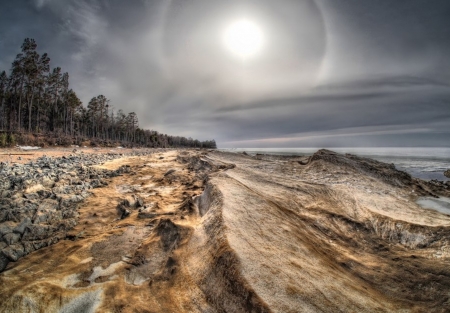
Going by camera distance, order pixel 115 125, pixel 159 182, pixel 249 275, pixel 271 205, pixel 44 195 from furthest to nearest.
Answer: pixel 115 125
pixel 159 182
pixel 44 195
pixel 271 205
pixel 249 275

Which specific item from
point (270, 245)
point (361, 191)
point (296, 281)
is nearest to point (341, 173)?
point (361, 191)

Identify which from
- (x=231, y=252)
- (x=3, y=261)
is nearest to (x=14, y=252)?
(x=3, y=261)

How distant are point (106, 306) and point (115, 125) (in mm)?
109969

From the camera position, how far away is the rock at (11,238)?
14.0 feet

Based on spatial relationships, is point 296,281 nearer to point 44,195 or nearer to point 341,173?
point 341,173

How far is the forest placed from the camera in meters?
38.1

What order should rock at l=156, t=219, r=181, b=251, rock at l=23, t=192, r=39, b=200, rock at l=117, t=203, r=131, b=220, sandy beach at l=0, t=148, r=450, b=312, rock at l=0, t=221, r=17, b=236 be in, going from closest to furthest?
sandy beach at l=0, t=148, r=450, b=312 < rock at l=156, t=219, r=181, b=251 < rock at l=0, t=221, r=17, b=236 < rock at l=117, t=203, r=131, b=220 < rock at l=23, t=192, r=39, b=200

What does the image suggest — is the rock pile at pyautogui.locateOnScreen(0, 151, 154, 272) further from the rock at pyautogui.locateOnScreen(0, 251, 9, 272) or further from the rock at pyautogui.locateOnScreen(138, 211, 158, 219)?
the rock at pyautogui.locateOnScreen(138, 211, 158, 219)

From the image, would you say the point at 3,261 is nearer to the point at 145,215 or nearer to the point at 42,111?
the point at 145,215

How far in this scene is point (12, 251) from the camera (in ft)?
12.6

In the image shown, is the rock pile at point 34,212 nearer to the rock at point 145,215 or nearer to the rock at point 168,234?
the rock at point 145,215

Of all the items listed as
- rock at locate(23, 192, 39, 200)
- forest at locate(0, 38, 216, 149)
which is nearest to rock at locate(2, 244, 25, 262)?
rock at locate(23, 192, 39, 200)

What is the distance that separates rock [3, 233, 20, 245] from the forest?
3156cm

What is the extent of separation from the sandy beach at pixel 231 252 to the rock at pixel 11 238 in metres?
0.02
